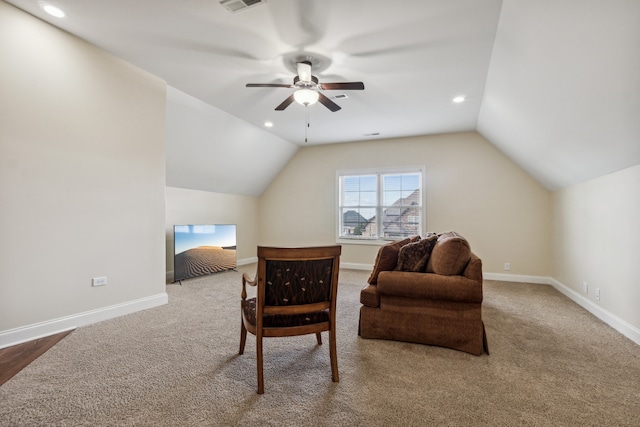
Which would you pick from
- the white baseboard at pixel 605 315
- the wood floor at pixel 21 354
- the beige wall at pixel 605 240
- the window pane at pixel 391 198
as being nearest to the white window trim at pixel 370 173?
the window pane at pixel 391 198

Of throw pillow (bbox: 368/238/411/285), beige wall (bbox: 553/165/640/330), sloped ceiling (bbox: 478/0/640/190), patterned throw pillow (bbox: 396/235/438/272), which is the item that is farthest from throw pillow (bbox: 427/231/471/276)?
beige wall (bbox: 553/165/640/330)

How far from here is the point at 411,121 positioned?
5246 mm

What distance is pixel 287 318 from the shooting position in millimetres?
2125

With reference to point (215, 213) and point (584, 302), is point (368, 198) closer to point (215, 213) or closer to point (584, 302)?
point (215, 213)

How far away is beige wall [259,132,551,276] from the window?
0.65 ft

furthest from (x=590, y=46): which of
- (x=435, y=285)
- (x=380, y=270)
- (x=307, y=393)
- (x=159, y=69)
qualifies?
(x=159, y=69)

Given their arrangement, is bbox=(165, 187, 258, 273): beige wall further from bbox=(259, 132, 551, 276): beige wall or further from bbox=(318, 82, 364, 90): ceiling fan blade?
bbox=(318, 82, 364, 90): ceiling fan blade

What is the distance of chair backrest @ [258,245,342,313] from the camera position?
1934 millimetres

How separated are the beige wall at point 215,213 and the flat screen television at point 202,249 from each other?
1.10 ft

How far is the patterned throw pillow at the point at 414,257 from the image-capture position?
9.49 ft

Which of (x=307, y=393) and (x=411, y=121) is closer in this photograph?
(x=307, y=393)

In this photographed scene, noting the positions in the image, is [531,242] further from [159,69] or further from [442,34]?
[159,69]

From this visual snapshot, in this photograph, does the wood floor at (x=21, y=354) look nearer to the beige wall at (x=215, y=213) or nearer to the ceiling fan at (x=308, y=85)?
the beige wall at (x=215, y=213)

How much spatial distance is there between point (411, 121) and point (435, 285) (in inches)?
137
